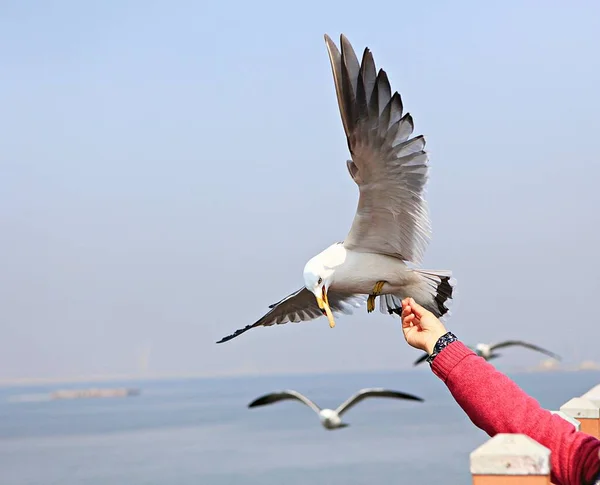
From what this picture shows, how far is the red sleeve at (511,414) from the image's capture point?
51.6 inches

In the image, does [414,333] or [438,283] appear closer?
[414,333]

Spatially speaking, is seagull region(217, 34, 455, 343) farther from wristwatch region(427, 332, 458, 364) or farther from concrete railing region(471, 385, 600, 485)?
concrete railing region(471, 385, 600, 485)

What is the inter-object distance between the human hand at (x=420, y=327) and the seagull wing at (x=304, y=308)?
180 cm

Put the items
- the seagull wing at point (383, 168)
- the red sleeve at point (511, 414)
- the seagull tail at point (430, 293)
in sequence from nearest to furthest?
the red sleeve at point (511, 414) → the seagull wing at point (383, 168) → the seagull tail at point (430, 293)

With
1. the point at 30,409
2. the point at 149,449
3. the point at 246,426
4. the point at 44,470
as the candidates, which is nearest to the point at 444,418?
the point at 246,426

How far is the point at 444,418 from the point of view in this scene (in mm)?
45500

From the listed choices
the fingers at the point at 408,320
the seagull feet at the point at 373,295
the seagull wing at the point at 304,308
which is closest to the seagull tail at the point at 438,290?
the seagull feet at the point at 373,295

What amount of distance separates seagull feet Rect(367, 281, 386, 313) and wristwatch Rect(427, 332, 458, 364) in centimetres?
154

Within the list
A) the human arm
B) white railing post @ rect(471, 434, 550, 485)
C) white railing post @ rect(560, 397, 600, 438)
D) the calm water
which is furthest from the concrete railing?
the calm water

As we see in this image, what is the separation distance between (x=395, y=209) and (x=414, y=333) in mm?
1650

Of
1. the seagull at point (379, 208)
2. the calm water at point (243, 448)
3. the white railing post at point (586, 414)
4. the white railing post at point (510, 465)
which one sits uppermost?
the seagull at point (379, 208)

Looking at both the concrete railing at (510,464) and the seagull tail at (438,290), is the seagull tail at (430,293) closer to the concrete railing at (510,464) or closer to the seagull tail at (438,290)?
the seagull tail at (438,290)

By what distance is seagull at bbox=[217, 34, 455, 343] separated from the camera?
118 inches

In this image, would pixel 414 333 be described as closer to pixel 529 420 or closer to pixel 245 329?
pixel 529 420
